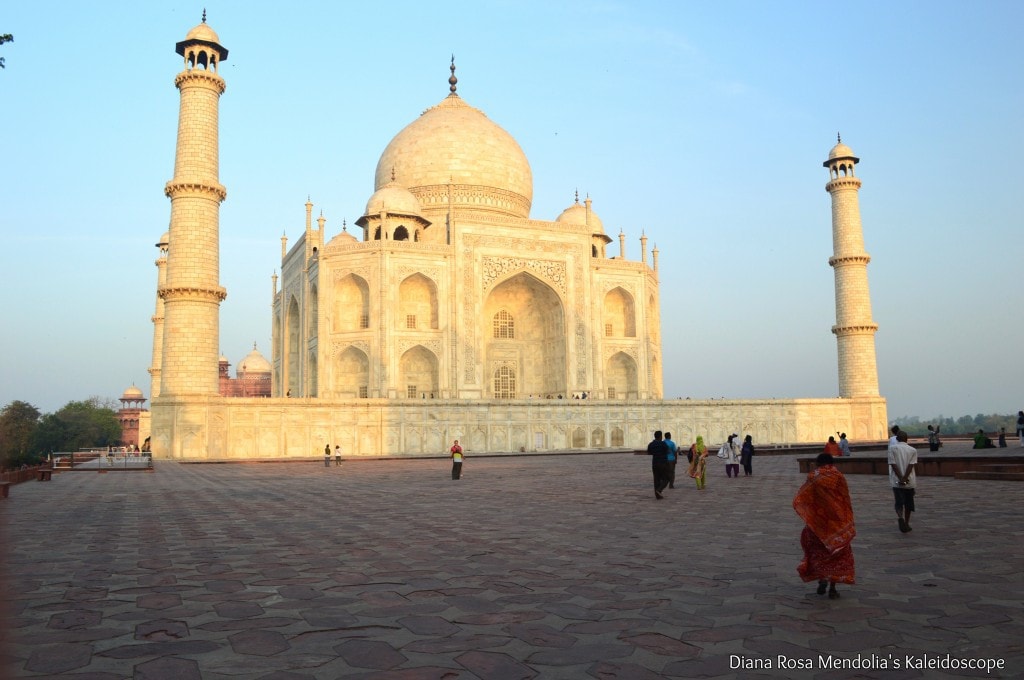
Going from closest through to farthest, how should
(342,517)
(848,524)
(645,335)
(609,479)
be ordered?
(848,524) < (342,517) < (609,479) < (645,335)

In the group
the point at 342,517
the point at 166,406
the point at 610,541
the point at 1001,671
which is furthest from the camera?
the point at 166,406

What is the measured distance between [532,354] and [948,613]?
33.8 m

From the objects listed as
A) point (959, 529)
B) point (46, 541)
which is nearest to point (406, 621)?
point (46, 541)

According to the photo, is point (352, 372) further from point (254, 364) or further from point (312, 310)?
point (254, 364)

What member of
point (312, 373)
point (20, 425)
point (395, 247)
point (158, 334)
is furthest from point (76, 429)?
point (395, 247)

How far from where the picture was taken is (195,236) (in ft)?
82.2

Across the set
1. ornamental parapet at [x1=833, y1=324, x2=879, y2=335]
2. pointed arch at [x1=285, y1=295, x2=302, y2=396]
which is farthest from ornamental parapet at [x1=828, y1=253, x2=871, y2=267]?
pointed arch at [x1=285, y1=295, x2=302, y2=396]

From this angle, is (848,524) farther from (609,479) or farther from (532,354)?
(532,354)

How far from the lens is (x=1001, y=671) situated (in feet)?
10.5

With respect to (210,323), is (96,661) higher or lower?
lower

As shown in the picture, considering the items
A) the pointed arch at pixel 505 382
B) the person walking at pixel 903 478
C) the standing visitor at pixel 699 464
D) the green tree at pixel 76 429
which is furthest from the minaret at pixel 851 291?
the green tree at pixel 76 429

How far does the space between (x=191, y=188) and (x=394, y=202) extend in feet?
40.0

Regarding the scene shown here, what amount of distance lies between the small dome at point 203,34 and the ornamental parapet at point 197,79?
1191 millimetres

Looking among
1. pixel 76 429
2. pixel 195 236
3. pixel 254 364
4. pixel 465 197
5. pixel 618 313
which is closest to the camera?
pixel 195 236
